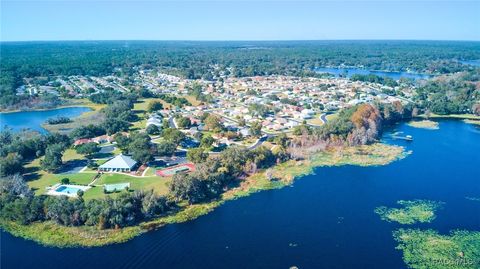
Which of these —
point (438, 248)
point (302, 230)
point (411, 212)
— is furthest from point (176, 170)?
point (438, 248)

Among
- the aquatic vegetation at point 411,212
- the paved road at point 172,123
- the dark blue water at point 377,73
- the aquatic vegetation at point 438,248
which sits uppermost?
the dark blue water at point 377,73

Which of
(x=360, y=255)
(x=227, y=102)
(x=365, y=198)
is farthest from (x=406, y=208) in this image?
(x=227, y=102)

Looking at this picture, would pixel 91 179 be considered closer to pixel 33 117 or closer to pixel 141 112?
pixel 141 112

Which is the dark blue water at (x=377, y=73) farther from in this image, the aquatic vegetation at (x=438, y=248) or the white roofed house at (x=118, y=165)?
the aquatic vegetation at (x=438, y=248)

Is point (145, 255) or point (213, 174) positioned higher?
point (213, 174)

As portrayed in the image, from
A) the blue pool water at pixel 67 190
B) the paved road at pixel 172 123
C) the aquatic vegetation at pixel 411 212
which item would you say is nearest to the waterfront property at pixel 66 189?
the blue pool water at pixel 67 190

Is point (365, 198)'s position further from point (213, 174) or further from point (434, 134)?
point (434, 134)

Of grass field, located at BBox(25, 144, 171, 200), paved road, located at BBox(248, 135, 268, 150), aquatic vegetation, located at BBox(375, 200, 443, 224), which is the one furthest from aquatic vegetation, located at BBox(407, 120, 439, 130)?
grass field, located at BBox(25, 144, 171, 200)
